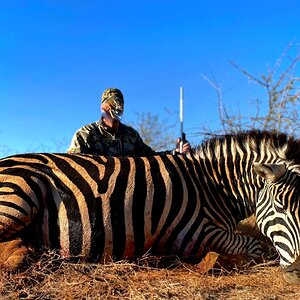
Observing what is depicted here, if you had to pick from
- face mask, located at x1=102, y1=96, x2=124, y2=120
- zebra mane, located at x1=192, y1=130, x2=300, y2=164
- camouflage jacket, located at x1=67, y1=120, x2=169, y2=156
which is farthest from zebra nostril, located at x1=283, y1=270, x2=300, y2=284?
face mask, located at x1=102, y1=96, x2=124, y2=120

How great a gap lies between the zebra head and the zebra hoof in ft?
4.95

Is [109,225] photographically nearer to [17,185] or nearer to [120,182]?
[120,182]

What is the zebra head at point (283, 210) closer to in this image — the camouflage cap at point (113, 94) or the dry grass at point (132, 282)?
the dry grass at point (132, 282)

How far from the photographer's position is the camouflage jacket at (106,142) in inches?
176

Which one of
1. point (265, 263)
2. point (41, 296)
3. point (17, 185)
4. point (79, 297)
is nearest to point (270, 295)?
point (265, 263)

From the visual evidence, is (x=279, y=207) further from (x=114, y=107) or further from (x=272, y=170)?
(x=114, y=107)

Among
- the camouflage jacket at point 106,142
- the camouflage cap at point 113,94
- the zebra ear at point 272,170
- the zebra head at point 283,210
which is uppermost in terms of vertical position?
the camouflage cap at point 113,94

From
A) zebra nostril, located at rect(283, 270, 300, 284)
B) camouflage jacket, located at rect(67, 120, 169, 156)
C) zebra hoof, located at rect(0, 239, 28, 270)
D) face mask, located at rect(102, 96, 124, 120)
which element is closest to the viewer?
zebra hoof, located at rect(0, 239, 28, 270)

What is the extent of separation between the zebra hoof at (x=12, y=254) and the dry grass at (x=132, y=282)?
0.17 ft

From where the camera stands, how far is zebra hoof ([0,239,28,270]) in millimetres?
2508

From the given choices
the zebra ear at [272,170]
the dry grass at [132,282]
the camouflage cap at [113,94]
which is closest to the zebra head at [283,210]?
the zebra ear at [272,170]

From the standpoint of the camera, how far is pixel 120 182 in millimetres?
3100

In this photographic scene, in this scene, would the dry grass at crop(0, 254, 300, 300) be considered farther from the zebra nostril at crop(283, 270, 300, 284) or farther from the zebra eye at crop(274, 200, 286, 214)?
the zebra eye at crop(274, 200, 286, 214)

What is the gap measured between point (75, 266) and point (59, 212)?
1.35 feet
